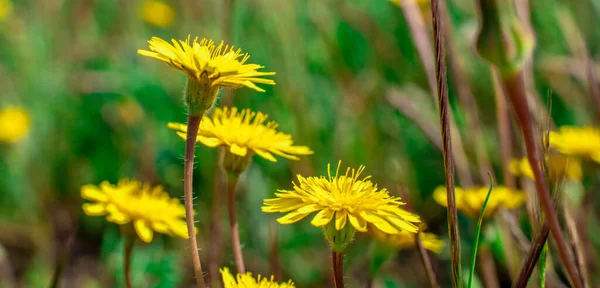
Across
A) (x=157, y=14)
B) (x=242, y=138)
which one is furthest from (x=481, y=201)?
(x=157, y=14)

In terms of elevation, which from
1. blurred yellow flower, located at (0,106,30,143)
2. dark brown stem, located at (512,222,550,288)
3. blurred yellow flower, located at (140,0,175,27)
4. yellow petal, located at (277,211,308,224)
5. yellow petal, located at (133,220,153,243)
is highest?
blurred yellow flower, located at (140,0,175,27)

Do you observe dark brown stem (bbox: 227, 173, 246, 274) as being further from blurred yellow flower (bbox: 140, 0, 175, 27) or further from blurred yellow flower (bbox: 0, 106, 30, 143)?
blurred yellow flower (bbox: 140, 0, 175, 27)

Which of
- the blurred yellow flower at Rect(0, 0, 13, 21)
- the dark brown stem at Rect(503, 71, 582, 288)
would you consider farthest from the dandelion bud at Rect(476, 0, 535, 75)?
the blurred yellow flower at Rect(0, 0, 13, 21)

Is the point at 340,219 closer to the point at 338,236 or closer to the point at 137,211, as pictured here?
the point at 338,236

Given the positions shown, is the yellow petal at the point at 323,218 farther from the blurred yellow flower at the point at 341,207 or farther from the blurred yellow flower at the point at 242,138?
the blurred yellow flower at the point at 242,138

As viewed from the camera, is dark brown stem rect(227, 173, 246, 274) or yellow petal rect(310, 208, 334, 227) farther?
dark brown stem rect(227, 173, 246, 274)

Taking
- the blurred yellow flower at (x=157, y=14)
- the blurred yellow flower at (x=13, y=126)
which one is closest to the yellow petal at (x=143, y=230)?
the blurred yellow flower at (x=13, y=126)
